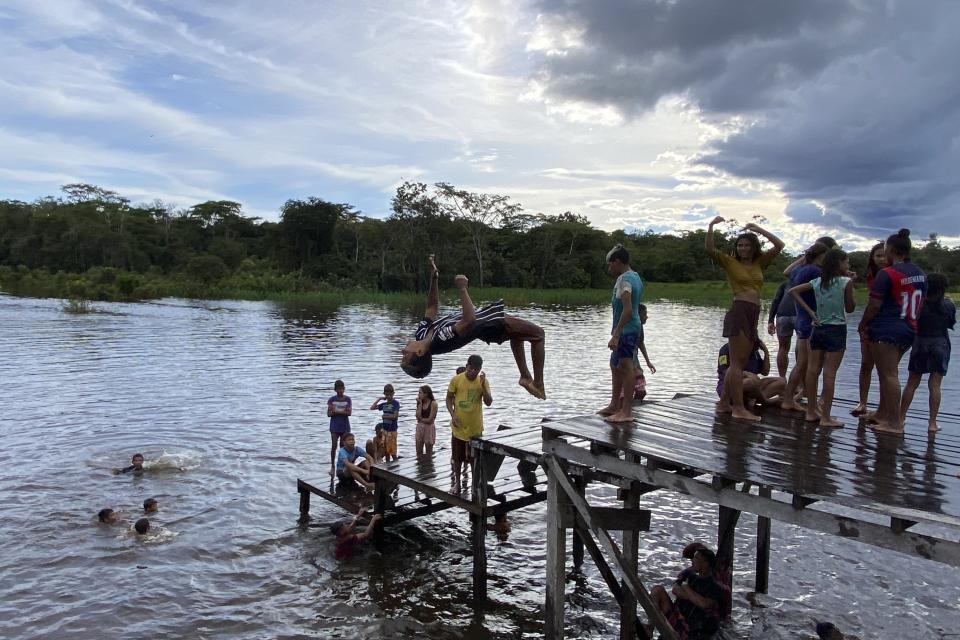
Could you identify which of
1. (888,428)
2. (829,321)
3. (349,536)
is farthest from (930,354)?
(349,536)

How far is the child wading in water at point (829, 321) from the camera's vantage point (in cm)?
807

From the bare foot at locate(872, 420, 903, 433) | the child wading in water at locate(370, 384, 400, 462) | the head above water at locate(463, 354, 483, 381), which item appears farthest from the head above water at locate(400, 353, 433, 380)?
the bare foot at locate(872, 420, 903, 433)

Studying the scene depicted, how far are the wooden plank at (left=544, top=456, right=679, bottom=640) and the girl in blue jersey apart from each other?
346cm

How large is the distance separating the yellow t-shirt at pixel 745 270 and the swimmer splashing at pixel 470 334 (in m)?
2.26

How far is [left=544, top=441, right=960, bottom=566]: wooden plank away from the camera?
4953 mm

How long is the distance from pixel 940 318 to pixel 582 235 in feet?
280

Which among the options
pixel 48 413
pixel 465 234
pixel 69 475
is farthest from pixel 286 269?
pixel 69 475

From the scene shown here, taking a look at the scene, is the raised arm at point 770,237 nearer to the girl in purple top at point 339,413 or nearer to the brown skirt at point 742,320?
the brown skirt at point 742,320

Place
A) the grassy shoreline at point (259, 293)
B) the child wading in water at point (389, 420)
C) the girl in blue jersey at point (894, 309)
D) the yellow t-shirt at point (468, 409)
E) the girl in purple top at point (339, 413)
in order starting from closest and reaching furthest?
the girl in blue jersey at point (894, 309)
the yellow t-shirt at point (468, 409)
the child wading in water at point (389, 420)
the girl in purple top at point (339, 413)
the grassy shoreline at point (259, 293)

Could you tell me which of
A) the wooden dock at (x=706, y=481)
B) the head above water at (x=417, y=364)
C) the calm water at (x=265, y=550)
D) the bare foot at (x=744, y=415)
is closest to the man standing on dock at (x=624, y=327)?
the wooden dock at (x=706, y=481)

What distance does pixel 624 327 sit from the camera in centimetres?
765

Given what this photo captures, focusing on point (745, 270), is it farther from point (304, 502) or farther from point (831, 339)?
point (304, 502)

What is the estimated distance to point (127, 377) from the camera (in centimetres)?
2588

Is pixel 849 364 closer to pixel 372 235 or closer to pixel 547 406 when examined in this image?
pixel 547 406
